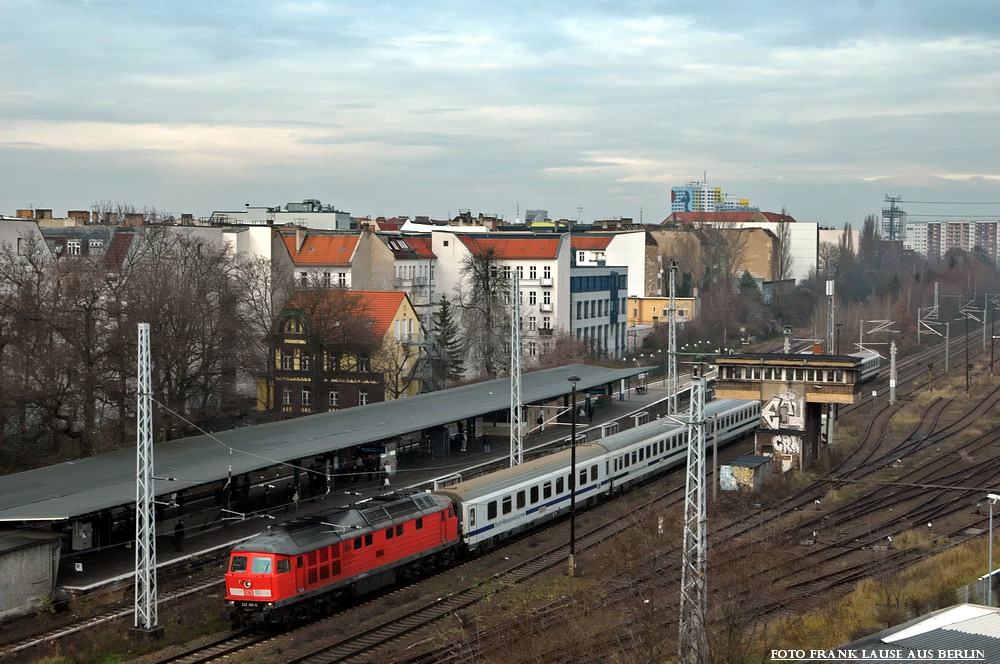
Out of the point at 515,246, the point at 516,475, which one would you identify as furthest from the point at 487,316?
the point at 516,475

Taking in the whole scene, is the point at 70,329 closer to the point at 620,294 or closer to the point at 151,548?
the point at 151,548

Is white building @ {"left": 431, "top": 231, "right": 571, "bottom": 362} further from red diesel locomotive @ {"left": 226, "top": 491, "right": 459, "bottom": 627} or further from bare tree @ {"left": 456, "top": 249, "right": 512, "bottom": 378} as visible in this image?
red diesel locomotive @ {"left": 226, "top": 491, "right": 459, "bottom": 627}

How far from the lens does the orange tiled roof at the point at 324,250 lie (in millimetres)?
70750

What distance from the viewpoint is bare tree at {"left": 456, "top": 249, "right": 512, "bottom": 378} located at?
69.2 m

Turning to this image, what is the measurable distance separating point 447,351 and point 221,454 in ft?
120

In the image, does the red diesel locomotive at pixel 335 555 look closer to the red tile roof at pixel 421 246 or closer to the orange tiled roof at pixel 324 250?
the orange tiled roof at pixel 324 250

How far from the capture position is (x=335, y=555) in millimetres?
23109

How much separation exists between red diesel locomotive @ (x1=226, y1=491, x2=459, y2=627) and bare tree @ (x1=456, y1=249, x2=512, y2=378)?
41.2 meters

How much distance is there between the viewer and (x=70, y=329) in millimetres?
40750

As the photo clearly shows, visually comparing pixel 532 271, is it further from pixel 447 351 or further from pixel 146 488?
pixel 146 488

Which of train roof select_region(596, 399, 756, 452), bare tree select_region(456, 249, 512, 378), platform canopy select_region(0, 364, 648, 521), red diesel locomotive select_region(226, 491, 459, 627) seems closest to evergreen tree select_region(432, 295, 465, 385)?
bare tree select_region(456, 249, 512, 378)

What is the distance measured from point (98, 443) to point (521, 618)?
27.4 meters

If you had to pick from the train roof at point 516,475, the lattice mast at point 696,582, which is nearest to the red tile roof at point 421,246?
the train roof at point 516,475

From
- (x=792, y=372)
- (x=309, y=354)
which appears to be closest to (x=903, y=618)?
(x=792, y=372)
